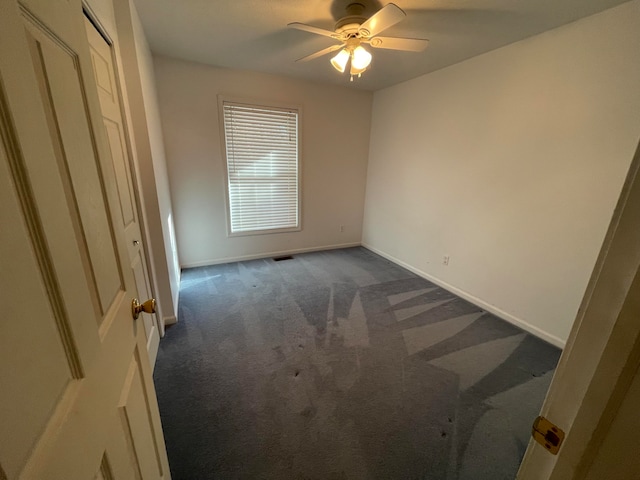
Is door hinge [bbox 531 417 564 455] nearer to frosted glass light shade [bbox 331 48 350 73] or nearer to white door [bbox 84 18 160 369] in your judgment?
white door [bbox 84 18 160 369]

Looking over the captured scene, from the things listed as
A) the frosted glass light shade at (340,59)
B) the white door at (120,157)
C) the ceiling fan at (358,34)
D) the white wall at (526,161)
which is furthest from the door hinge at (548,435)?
the frosted glass light shade at (340,59)

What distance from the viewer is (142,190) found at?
6.40 feet

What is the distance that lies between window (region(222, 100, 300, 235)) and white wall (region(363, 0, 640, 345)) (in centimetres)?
159

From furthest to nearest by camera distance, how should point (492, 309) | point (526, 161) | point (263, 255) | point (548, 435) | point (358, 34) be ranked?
point (263, 255) → point (492, 309) → point (526, 161) → point (358, 34) → point (548, 435)

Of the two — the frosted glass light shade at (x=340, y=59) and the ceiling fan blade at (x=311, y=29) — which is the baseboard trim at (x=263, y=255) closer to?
the frosted glass light shade at (x=340, y=59)

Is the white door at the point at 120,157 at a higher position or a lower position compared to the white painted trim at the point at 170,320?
higher

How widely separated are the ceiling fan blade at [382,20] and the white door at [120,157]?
1516mm

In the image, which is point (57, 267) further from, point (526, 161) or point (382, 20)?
point (526, 161)

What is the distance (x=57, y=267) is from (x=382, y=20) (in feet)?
6.53

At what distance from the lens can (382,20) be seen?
1.59 meters

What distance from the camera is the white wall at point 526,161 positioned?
1783 millimetres

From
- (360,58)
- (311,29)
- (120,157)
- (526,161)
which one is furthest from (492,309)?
(120,157)

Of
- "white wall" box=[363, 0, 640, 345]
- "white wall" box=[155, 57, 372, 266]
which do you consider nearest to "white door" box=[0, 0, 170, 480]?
"white wall" box=[155, 57, 372, 266]

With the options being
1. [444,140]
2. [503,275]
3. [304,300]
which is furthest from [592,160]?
[304,300]
